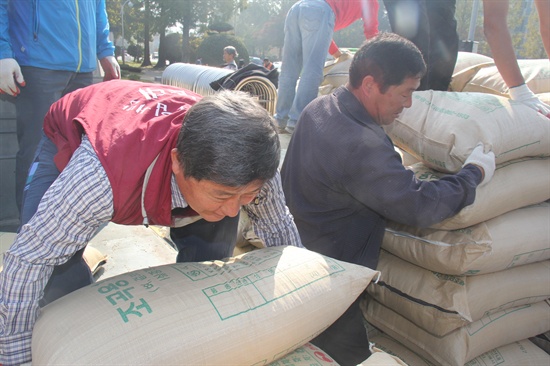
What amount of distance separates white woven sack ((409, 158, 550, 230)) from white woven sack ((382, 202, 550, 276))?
4cm

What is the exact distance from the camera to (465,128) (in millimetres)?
1937

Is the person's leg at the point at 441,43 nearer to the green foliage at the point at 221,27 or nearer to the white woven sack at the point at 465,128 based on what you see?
the white woven sack at the point at 465,128

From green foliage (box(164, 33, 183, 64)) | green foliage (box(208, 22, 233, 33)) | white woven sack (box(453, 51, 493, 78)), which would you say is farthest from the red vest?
green foliage (box(164, 33, 183, 64))

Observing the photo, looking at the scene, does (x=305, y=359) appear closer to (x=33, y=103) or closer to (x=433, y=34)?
(x=33, y=103)

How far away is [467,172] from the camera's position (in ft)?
5.99

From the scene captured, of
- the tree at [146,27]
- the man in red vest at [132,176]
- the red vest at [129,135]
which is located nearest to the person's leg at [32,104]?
the red vest at [129,135]

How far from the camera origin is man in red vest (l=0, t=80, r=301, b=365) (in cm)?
117

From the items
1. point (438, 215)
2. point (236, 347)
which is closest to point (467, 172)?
point (438, 215)

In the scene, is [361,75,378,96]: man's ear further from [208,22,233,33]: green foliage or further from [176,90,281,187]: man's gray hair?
[208,22,233,33]: green foliage

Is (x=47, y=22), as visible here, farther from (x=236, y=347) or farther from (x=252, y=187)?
(x=236, y=347)

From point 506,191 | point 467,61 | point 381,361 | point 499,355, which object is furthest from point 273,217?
point 467,61

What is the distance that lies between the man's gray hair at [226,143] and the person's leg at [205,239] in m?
0.60

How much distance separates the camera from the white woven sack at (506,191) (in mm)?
1863

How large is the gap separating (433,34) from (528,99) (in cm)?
89
